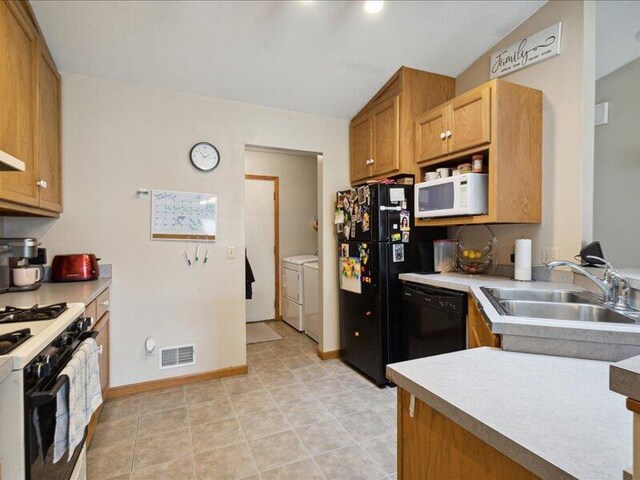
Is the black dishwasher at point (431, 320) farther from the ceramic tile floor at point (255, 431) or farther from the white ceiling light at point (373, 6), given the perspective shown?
the white ceiling light at point (373, 6)

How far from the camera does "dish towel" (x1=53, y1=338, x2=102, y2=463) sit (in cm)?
107

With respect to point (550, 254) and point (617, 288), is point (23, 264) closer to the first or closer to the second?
point (617, 288)

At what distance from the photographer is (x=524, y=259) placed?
227cm

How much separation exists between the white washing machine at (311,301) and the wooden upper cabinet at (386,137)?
1357 millimetres

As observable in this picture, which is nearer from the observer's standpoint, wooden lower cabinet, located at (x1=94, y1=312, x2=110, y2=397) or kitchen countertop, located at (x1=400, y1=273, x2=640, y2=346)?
kitchen countertop, located at (x1=400, y1=273, x2=640, y2=346)

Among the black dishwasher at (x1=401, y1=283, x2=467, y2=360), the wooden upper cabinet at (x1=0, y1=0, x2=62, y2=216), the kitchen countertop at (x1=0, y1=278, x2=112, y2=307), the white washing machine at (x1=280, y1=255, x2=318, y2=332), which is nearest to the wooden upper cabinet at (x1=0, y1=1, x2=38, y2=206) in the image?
the wooden upper cabinet at (x1=0, y1=0, x2=62, y2=216)

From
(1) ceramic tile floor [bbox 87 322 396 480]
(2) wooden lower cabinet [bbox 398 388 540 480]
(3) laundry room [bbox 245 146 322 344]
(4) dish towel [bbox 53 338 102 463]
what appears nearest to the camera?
(2) wooden lower cabinet [bbox 398 388 540 480]

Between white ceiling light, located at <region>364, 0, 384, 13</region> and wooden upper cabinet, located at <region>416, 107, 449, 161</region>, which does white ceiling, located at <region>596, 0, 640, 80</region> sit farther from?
white ceiling light, located at <region>364, 0, 384, 13</region>

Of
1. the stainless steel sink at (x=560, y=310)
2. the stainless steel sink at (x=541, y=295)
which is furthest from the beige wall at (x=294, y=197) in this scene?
the stainless steel sink at (x=560, y=310)

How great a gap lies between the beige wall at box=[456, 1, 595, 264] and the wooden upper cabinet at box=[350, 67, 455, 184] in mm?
671

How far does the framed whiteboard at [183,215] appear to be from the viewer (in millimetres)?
2660

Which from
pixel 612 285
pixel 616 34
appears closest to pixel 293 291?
pixel 612 285

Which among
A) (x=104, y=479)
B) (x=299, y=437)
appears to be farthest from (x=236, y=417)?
(x=104, y=479)

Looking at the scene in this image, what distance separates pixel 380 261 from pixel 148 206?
74.4 inches
